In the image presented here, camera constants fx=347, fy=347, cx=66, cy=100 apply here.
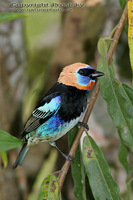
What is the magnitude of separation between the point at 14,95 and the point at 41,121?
150 centimetres

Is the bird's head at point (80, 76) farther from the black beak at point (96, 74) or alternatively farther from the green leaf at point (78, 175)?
the green leaf at point (78, 175)

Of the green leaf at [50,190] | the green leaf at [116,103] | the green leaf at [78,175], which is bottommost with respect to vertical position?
the green leaf at [78,175]

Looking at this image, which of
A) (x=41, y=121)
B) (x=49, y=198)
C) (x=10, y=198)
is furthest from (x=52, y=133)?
(x=10, y=198)

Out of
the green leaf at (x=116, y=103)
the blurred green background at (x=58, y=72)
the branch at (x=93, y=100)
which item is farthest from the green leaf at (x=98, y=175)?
the blurred green background at (x=58, y=72)

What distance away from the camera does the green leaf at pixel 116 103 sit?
6.30 feet

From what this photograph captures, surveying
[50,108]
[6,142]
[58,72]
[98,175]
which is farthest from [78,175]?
[58,72]

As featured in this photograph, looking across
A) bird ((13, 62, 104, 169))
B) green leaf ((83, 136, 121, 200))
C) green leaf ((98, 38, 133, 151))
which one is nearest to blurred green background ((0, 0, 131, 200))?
bird ((13, 62, 104, 169))

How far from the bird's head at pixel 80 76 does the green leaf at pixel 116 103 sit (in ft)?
0.96

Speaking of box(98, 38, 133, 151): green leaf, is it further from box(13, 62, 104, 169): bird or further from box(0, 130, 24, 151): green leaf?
box(0, 130, 24, 151): green leaf

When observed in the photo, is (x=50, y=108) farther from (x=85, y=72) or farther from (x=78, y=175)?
(x=78, y=175)

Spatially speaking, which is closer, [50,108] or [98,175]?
[98,175]

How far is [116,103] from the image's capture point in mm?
1959

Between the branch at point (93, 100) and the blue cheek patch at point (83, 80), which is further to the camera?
the blue cheek patch at point (83, 80)

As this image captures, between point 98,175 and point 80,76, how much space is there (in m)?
0.67
